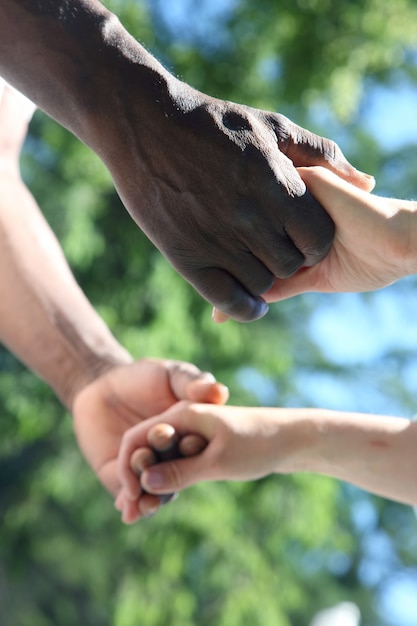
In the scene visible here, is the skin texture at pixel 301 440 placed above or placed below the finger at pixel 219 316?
below

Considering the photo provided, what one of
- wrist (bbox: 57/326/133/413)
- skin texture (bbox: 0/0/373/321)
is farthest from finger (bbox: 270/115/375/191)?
wrist (bbox: 57/326/133/413)

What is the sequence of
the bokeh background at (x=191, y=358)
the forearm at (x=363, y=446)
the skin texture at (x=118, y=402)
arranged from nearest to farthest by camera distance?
the forearm at (x=363, y=446) < the skin texture at (x=118, y=402) < the bokeh background at (x=191, y=358)

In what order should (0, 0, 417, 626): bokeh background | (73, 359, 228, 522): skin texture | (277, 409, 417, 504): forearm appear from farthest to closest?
1. (0, 0, 417, 626): bokeh background
2. (73, 359, 228, 522): skin texture
3. (277, 409, 417, 504): forearm

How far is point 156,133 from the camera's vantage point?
1483 mm

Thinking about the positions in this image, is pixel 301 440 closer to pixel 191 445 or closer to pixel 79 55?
pixel 191 445

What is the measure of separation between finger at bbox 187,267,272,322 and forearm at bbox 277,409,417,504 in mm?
329

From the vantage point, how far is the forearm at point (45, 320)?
2.20 m

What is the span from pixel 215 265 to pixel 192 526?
4069 mm

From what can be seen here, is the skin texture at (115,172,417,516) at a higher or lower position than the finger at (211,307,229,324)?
lower

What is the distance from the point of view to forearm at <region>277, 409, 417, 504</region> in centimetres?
186

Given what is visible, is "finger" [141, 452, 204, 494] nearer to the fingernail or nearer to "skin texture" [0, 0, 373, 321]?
the fingernail

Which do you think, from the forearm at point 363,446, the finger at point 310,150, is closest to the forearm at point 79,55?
the finger at point 310,150

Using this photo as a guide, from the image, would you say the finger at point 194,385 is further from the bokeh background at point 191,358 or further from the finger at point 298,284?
the bokeh background at point 191,358

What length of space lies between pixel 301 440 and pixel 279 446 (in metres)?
0.05
